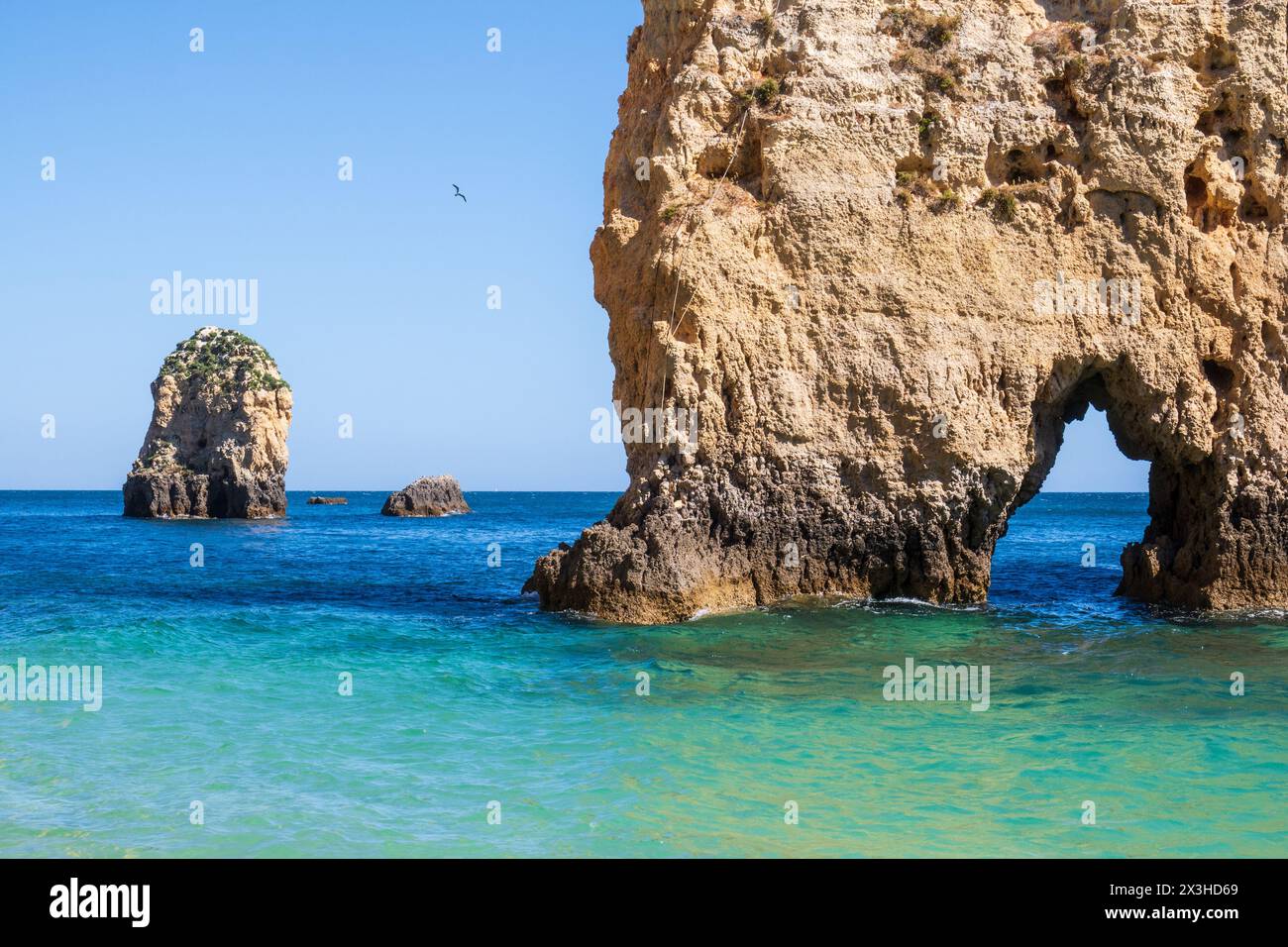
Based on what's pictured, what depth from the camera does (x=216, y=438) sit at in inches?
2778

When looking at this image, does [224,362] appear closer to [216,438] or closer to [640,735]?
[216,438]

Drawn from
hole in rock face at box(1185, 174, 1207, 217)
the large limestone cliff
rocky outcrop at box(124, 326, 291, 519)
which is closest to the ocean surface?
the large limestone cliff

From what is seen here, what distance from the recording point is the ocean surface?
869 centimetres

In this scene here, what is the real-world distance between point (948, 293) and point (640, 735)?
11.1 m

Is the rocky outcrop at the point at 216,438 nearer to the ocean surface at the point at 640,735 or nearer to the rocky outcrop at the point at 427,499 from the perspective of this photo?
the rocky outcrop at the point at 427,499

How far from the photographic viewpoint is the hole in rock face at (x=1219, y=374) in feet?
64.6

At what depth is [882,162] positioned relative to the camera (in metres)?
19.4

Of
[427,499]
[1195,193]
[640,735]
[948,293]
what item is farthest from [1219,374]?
[427,499]

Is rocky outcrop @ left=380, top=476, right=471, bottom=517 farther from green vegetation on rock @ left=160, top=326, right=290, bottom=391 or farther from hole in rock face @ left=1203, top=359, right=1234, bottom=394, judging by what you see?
hole in rock face @ left=1203, top=359, right=1234, bottom=394

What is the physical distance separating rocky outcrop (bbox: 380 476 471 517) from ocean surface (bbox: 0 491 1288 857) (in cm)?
5988

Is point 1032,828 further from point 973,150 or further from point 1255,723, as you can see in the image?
point 973,150

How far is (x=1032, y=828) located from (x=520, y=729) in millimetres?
5301
